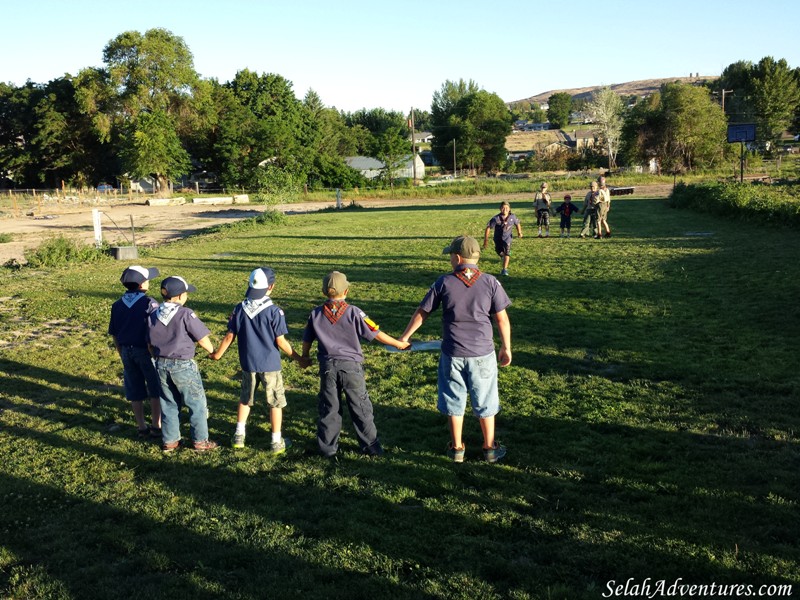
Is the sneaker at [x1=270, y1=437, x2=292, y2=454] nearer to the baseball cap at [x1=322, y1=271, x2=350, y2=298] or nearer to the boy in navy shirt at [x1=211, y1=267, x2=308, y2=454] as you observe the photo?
the boy in navy shirt at [x1=211, y1=267, x2=308, y2=454]

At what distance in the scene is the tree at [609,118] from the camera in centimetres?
8375

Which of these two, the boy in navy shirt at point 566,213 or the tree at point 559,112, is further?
the tree at point 559,112

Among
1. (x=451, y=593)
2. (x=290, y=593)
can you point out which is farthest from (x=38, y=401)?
(x=451, y=593)

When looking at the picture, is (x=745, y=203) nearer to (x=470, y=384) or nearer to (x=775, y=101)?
(x=470, y=384)

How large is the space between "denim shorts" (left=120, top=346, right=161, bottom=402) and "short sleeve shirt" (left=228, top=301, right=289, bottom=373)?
3.45 ft

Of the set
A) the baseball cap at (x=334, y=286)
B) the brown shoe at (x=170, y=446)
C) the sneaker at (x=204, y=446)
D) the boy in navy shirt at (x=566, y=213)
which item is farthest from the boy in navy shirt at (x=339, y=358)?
the boy in navy shirt at (x=566, y=213)

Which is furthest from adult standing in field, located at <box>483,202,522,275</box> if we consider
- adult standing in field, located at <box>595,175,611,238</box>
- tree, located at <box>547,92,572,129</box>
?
tree, located at <box>547,92,572,129</box>

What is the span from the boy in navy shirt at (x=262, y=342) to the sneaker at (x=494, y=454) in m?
1.77

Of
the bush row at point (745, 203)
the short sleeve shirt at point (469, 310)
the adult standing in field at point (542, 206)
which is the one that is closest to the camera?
the short sleeve shirt at point (469, 310)

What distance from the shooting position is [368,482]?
507 cm

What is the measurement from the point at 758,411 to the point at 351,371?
13.1 feet

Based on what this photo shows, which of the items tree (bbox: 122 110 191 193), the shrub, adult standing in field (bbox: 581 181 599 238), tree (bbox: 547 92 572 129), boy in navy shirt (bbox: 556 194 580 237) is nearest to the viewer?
the shrub

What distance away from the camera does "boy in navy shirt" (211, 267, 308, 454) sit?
18.6ft

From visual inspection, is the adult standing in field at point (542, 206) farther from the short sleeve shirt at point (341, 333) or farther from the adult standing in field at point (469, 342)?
the short sleeve shirt at point (341, 333)
